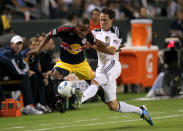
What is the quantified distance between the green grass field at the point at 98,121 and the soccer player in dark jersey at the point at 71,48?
989mm

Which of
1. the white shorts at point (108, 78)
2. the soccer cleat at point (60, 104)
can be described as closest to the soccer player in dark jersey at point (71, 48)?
the white shorts at point (108, 78)

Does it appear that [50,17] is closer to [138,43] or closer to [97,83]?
[138,43]

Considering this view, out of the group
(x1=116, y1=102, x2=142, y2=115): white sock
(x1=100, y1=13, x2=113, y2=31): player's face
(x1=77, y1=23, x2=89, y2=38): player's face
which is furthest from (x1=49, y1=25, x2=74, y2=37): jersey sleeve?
(x1=116, y1=102, x2=142, y2=115): white sock

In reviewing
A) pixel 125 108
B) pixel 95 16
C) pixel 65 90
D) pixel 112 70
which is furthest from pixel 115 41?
pixel 95 16

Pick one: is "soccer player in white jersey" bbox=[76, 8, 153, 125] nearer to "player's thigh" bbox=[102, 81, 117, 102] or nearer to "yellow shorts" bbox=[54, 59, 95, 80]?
"player's thigh" bbox=[102, 81, 117, 102]

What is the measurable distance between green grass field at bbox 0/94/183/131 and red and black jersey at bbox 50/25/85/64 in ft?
4.14

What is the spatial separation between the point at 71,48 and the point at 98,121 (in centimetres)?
173

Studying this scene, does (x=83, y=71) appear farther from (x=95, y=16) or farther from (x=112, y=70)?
(x=95, y=16)

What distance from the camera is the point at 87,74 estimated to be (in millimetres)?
11367

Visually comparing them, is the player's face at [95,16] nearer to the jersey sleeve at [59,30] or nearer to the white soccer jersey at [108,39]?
the white soccer jersey at [108,39]

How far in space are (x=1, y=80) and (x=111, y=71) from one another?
3978mm

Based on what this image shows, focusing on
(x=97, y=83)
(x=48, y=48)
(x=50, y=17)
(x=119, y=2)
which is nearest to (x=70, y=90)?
(x=97, y=83)

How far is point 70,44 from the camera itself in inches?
437

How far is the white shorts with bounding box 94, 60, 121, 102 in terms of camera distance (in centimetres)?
1070
